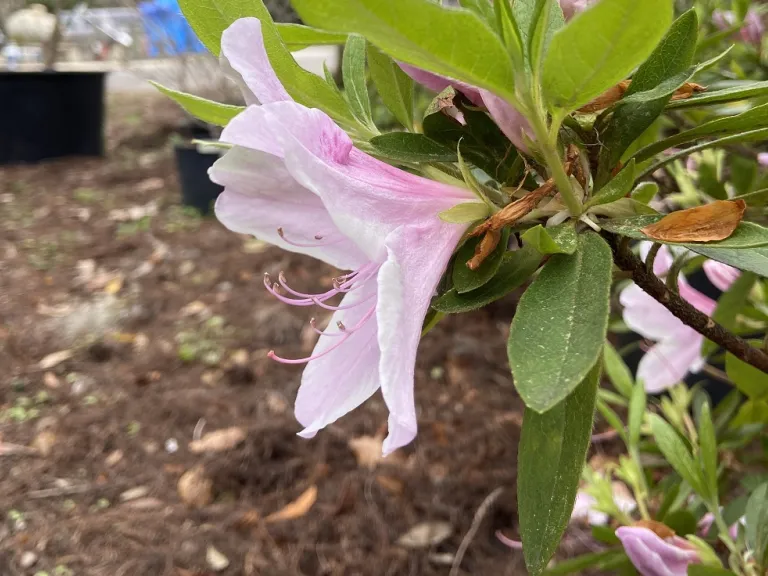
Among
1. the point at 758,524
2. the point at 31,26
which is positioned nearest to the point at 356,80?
the point at 758,524

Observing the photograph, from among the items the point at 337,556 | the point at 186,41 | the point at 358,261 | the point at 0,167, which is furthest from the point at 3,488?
the point at 0,167

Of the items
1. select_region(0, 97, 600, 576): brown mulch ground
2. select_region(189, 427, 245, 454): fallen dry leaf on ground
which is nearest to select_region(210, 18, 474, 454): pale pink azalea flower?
select_region(0, 97, 600, 576): brown mulch ground

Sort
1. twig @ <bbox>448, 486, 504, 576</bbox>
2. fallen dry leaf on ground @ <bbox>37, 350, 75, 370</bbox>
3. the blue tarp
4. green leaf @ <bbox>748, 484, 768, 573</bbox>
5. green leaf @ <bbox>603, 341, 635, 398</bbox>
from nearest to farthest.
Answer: green leaf @ <bbox>748, 484, 768, 573</bbox> < green leaf @ <bbox>603, 341, 635, 398</bbox> < twig @ <bbox>448, 486, 504, 576</bbox> < fallen dry leaf on ground @ <bbox>37, 350, 75, 370</bbox> < the blue tarp

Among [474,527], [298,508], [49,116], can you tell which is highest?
[474,527]

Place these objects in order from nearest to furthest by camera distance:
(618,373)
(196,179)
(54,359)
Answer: (618,373)
(54,359)
(196,179)

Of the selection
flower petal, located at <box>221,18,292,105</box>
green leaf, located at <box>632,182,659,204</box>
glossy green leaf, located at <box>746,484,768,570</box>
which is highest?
flower petal, located at <box>221,18,292,105</box>

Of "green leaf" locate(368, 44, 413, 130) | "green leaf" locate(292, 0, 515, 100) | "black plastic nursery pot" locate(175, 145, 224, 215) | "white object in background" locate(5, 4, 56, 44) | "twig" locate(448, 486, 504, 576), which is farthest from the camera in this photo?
"white object in background" locate(5, 4, 56, 44)

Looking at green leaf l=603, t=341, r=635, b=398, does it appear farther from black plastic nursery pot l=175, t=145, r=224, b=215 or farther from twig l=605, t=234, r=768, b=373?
black plastic nursery pot l=175, t=145, r=224, b=215

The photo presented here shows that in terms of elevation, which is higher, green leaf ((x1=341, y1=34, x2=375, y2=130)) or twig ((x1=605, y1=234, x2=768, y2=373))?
green leaf ((x1=341, y1=34, x2=375, y2=130))

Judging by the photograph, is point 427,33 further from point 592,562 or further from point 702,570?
point 592,562
